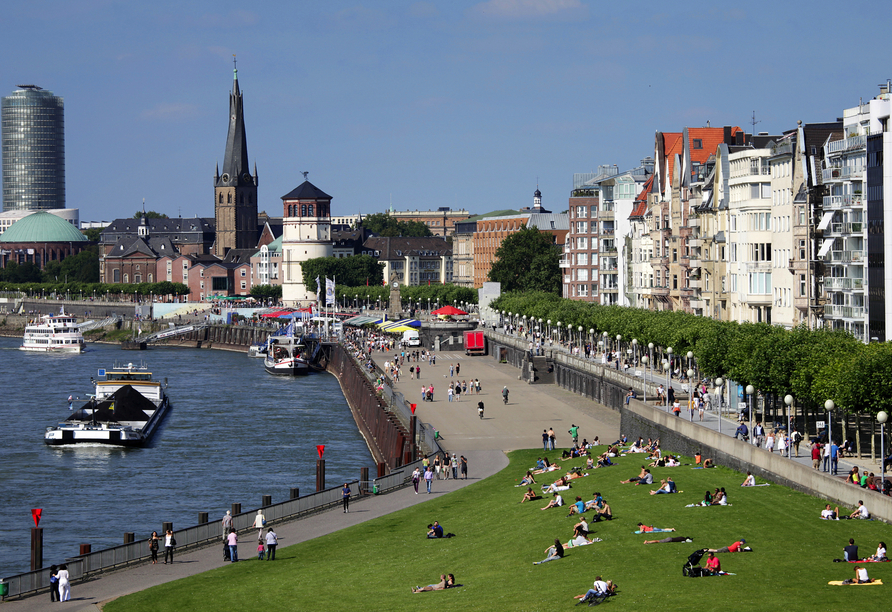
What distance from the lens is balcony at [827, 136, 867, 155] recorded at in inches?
2837

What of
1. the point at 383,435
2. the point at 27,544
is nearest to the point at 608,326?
the point at 383,435

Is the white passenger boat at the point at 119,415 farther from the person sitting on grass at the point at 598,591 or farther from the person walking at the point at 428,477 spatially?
the person sitting on grass at the point at 598,591

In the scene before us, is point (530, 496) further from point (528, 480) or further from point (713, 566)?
point (713, 566)

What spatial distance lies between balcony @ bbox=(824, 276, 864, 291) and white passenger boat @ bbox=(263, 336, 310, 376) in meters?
71.0

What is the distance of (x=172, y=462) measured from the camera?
247 feet

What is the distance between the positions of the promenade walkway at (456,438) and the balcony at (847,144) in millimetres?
19452

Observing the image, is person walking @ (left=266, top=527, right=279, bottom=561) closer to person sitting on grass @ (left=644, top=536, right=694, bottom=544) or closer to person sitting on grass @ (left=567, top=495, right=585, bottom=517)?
person sitting on grass @ (left=567, top=495, right=585, bottom=517)

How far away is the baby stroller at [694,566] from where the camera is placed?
3278 centimetres

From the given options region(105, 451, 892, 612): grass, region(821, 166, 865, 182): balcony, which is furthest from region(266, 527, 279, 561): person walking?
region(821, 166, 865, 182): balcony

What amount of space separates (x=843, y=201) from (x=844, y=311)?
6.11 m

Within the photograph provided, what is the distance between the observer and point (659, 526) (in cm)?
3953

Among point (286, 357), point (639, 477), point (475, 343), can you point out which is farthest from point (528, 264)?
point (639, 477)

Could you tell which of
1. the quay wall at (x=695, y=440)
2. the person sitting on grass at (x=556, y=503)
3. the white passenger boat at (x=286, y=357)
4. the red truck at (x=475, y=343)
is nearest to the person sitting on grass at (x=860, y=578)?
the quay wall at (x=695, y=440)

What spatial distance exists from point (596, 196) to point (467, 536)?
111282 mm
